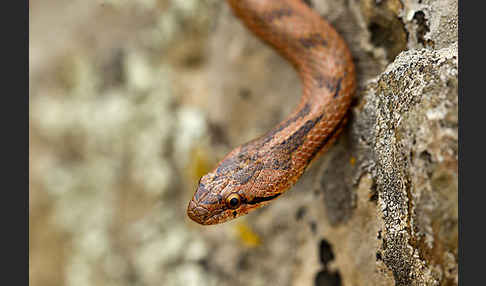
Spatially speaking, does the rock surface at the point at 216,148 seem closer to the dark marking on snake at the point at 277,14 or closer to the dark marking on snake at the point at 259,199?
the dark marking on snake at the point at 277,14

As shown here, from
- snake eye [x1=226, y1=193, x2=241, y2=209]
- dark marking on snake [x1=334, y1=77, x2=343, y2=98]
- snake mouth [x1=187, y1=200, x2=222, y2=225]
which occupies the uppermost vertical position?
dark marking on snake [x1=334, y1=77, x2=343, y2=98]

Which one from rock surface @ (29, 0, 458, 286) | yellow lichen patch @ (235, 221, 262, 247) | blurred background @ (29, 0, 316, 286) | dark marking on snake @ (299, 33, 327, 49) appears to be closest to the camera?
rock surface @ (29, 0, 458, 286)

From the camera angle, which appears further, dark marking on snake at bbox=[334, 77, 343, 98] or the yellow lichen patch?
the yellow lichen patch

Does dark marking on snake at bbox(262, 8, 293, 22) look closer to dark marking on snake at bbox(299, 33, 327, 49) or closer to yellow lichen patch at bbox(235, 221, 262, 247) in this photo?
dark marking on snake at bbox(299, 33, 327, 49)

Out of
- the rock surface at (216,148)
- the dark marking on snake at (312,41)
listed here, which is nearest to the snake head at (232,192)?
the rock surface at (216,148)

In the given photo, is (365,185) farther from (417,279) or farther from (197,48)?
(197,48)

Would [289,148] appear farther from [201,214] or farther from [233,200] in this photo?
[201,214]

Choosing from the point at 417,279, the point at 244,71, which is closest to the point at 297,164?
the point at 417,279

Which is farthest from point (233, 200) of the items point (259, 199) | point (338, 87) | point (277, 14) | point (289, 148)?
point (277, 14)

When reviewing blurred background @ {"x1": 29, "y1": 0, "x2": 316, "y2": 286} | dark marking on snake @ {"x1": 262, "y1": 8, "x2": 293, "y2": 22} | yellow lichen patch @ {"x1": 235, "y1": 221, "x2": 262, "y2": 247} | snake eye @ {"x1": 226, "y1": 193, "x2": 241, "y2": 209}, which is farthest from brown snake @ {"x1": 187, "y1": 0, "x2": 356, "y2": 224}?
yellow lichen patch @ {"x1": 235, "y1": 221, "x2": 262, "y2": 247}
